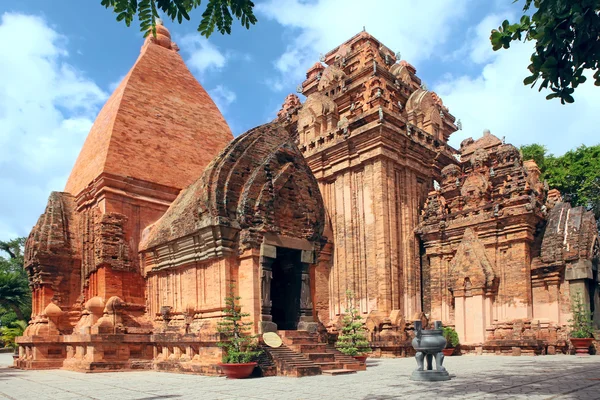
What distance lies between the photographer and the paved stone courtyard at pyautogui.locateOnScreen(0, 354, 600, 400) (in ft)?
→ 27.5

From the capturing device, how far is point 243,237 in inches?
502

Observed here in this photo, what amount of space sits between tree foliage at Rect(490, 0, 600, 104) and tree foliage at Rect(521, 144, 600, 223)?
26.5m

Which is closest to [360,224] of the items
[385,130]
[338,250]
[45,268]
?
[338,250]

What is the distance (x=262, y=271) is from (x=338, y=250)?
32.1 ft

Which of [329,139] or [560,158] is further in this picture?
[560,158]

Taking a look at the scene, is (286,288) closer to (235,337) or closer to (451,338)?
(235,337)

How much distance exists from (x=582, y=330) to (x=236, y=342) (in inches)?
461

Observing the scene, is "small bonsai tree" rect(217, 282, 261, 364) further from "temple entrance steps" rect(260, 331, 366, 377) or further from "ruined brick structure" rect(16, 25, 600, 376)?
"temple entrance steps" rect(260, 331, 366, 377)

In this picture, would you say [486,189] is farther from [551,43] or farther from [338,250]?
[551,43]

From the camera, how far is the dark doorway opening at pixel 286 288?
46.2 ft

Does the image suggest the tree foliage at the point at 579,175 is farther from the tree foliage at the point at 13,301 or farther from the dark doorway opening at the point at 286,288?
the tree foliage at the point at 13,301

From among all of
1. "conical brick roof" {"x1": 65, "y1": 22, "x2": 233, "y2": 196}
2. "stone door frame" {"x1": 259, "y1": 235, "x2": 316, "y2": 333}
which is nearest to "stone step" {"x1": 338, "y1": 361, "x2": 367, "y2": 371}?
"stone door frame" {"x1": 259, "y1": 235, "x2": 316, "y2": 333}

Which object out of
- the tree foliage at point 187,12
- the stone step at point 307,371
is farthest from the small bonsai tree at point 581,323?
the tree foliage at point 187,12

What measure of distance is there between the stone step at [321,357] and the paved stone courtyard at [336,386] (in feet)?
3.12
